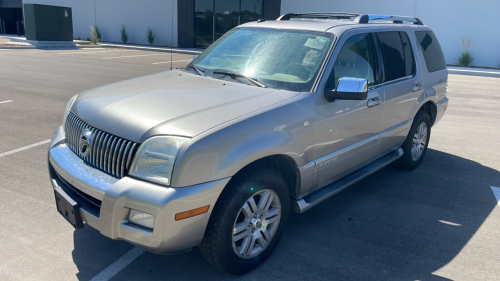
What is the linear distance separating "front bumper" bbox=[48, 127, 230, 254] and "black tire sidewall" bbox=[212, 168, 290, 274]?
15 cm

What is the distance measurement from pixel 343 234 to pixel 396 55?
222cm

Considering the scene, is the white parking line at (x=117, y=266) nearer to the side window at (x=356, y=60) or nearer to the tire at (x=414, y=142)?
the side window at (x=356, y=60)

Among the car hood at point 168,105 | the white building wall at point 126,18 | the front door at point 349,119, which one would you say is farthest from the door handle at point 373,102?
the white building wall at point 126,18

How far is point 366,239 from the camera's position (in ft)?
12.3

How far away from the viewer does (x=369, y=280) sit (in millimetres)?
3143

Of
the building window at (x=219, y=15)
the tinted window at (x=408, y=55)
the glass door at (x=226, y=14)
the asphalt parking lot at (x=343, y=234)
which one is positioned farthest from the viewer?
the glass door at (x=226, y=14)

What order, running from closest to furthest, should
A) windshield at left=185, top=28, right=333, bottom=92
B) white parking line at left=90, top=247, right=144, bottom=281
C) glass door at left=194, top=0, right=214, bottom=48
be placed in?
white parking line at left=90, top=247, right=144, bottom=281 < windshield at left=185, top=28, right=333, bottom=92 < glass door at left=194, top=0, right=214, bottom=48

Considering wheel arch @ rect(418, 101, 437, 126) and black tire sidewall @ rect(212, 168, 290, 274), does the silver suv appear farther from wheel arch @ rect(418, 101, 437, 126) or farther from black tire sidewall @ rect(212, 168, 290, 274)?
wheel arch @ rect(418, 101, 437, 126)

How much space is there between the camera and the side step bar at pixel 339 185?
3.55 metres

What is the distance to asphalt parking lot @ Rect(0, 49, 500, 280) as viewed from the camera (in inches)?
125

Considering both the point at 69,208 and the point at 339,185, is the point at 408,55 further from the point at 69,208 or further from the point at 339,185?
the point at 69,208

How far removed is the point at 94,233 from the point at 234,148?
65.0 inches

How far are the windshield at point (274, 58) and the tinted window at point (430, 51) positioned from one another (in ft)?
6.91

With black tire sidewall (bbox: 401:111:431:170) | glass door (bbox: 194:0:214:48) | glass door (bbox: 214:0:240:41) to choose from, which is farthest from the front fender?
glass door (bbox: 194:0:214:48)
